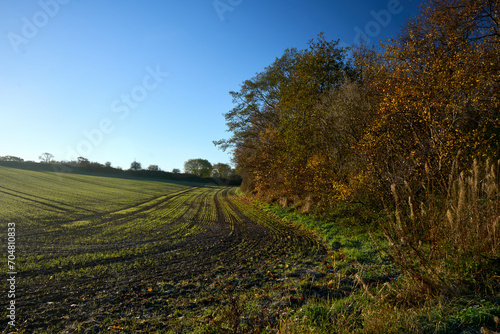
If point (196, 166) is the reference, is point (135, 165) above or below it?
below

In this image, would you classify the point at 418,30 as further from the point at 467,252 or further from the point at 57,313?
the point at 57,313

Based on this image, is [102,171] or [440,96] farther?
[102,171]

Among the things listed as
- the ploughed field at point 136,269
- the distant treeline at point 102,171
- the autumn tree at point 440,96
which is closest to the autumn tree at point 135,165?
the distant treeline at point 102,171

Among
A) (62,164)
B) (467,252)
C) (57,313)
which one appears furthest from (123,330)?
(62,164)

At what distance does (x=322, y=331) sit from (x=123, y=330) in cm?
367

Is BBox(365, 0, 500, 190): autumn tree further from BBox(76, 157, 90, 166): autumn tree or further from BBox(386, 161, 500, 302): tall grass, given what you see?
BBox(76, 157, 90, 166): autumn tree

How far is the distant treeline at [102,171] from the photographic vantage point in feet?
223

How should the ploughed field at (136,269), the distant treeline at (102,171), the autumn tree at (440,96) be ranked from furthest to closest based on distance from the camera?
the distant treeline at (102,171)
the autumn tree at (440,96)
the ploughed field at (136,269)

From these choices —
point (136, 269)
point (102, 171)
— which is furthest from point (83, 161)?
point (136, 269)

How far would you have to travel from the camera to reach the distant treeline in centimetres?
6788

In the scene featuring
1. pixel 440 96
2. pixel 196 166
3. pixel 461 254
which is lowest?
pixel 461 254

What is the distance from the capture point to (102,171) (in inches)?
3238

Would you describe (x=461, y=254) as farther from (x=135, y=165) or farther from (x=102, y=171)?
(x=135, y=165)

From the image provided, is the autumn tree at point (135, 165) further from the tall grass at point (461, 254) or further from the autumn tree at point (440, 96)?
the tall grass at point (461, 254)
